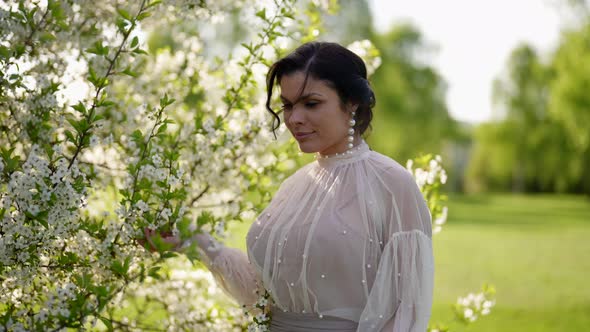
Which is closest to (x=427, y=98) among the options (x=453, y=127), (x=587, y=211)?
(x=453, y=127)

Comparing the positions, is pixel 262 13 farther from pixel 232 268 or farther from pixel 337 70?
pixel 232 268

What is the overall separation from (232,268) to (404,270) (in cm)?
79

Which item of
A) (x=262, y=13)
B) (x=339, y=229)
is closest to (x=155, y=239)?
(x=339, y=229)

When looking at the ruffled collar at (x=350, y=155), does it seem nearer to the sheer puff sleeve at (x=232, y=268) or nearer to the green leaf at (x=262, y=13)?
the sheer puff sleeve at (x=232, y=268)

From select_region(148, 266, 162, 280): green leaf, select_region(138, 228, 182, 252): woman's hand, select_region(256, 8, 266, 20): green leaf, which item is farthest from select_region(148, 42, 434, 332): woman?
select_region(148, 266, 162, 280): green leaf

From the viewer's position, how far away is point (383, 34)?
4144cm

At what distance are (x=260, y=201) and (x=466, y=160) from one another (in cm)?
6534

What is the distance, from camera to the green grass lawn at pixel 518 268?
1039 centimetres

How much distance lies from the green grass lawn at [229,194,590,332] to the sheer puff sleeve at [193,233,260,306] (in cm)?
133

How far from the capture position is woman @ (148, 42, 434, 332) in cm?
252

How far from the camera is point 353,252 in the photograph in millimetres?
2561

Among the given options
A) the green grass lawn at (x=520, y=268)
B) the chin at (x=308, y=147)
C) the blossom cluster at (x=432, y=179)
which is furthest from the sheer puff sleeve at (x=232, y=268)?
the green grass lawn at (x=520, y=268)

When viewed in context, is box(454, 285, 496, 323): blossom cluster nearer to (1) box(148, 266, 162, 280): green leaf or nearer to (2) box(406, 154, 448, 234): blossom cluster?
(2) box(406, 154, 448, 234): blossom cluster

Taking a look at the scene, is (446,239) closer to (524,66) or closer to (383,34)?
(383,34)
